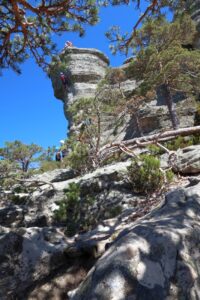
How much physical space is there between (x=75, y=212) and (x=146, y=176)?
1.32m

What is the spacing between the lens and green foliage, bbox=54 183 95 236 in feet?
15.4

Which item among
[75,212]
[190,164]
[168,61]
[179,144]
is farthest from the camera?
[168,61]

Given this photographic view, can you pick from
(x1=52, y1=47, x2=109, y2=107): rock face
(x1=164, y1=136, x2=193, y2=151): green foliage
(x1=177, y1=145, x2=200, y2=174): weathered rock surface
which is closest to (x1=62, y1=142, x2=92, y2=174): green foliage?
(x1=164, y1=136, x2=193, y2=151): green foliage

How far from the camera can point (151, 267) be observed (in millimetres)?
1832

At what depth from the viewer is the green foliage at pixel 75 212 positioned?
4690 millimetres

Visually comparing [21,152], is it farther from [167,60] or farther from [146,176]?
[146,176]

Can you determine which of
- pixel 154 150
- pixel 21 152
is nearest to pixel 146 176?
pixel 154 150

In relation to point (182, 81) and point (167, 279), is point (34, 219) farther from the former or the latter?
point (182, 81)

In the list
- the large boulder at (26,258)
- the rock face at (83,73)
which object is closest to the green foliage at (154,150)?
the large boulder at (26,258)

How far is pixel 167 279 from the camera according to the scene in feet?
5.82

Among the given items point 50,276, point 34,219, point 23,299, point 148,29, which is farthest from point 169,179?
point 148,29

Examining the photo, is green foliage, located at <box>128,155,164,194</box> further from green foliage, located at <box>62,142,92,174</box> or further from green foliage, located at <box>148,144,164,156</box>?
green foliage, located at <box>62,142,92,174</box>

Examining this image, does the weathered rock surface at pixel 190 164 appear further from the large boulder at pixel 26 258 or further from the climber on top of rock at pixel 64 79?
the climber on top of rock at pixel 64 79

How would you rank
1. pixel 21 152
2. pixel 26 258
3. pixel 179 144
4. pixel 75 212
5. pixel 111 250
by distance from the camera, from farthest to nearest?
pixel 21 152
pixel 179 144
pixel 75 212
pixel 26 258
pixel 111 250
